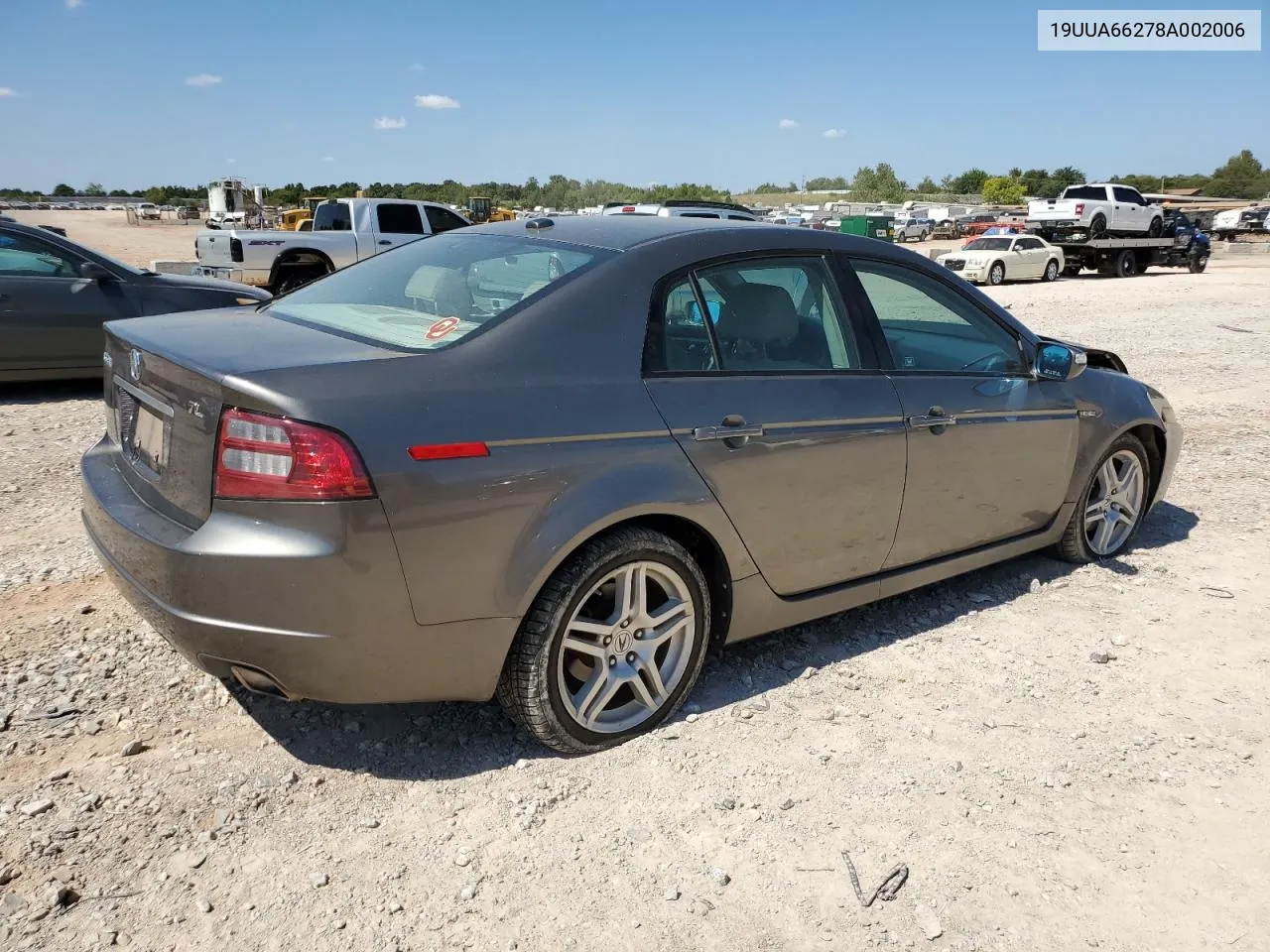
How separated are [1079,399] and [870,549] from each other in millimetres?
1507

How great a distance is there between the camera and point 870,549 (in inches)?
145

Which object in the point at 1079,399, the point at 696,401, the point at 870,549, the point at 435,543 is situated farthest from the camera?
the point at 1079,399

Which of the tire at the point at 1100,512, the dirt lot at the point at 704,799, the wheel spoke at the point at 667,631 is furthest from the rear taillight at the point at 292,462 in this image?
the tire at the point at 1100,512

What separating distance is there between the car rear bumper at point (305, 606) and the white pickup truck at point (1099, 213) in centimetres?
3357

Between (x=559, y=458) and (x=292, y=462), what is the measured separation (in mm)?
715

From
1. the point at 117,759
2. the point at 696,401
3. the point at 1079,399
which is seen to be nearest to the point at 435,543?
the point at 696,401

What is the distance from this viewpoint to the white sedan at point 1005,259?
28.4m

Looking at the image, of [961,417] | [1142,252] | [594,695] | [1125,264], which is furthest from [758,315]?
[1142,252]

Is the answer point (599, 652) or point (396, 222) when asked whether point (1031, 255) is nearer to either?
point (396, 222)

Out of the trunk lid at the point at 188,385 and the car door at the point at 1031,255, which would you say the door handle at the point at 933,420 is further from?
the car door at the point at 1031,255

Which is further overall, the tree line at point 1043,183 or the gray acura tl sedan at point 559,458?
the tree line at point 1043,183

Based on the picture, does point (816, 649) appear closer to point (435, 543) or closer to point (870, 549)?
point (870, 549)

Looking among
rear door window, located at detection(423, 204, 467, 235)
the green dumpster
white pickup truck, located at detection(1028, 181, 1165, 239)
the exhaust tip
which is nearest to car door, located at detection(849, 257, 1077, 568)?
the exhaust tip

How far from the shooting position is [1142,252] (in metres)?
32.7
